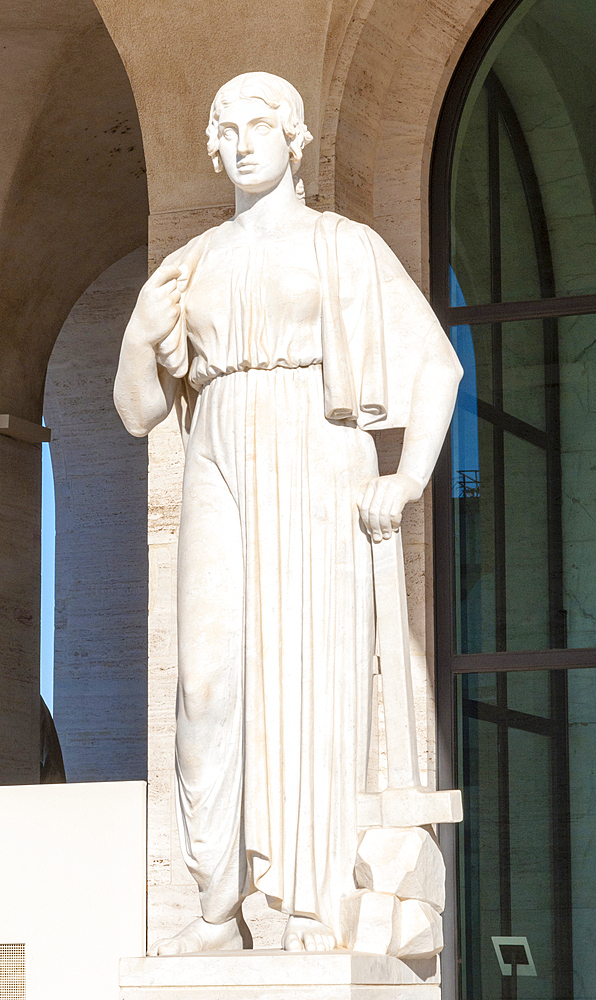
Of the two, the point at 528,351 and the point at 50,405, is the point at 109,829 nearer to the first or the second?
the point at 528,351

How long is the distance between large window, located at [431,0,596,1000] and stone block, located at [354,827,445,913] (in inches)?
111

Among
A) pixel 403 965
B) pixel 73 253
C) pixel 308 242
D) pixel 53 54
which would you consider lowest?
pixel 403 965

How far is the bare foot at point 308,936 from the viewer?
12.7 feet

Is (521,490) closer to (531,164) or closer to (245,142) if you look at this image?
(531,164)

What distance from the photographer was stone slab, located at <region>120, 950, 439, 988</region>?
12.0 feet

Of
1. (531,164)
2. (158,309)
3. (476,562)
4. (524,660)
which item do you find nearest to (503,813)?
(524,660)

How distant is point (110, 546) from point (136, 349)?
32.3ft

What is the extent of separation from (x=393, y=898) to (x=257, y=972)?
42 cm

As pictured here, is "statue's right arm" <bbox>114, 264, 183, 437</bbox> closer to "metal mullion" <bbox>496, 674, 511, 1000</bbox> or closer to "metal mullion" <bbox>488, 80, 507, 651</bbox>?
"metal mullion" <bbox>488, 80, 507, 651</bbox>

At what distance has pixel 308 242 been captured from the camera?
4359mm

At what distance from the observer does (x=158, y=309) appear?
4.33 m

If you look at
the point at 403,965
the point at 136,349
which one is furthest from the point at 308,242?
the point at 403,965

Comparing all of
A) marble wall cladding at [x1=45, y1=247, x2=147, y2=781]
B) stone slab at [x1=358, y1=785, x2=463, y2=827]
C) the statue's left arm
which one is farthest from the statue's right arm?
marble wall cladding at [x1=45, y1=247, x2=147, y2=781]

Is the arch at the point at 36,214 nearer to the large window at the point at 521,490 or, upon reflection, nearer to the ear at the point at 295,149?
the large window at the point at 521,490
